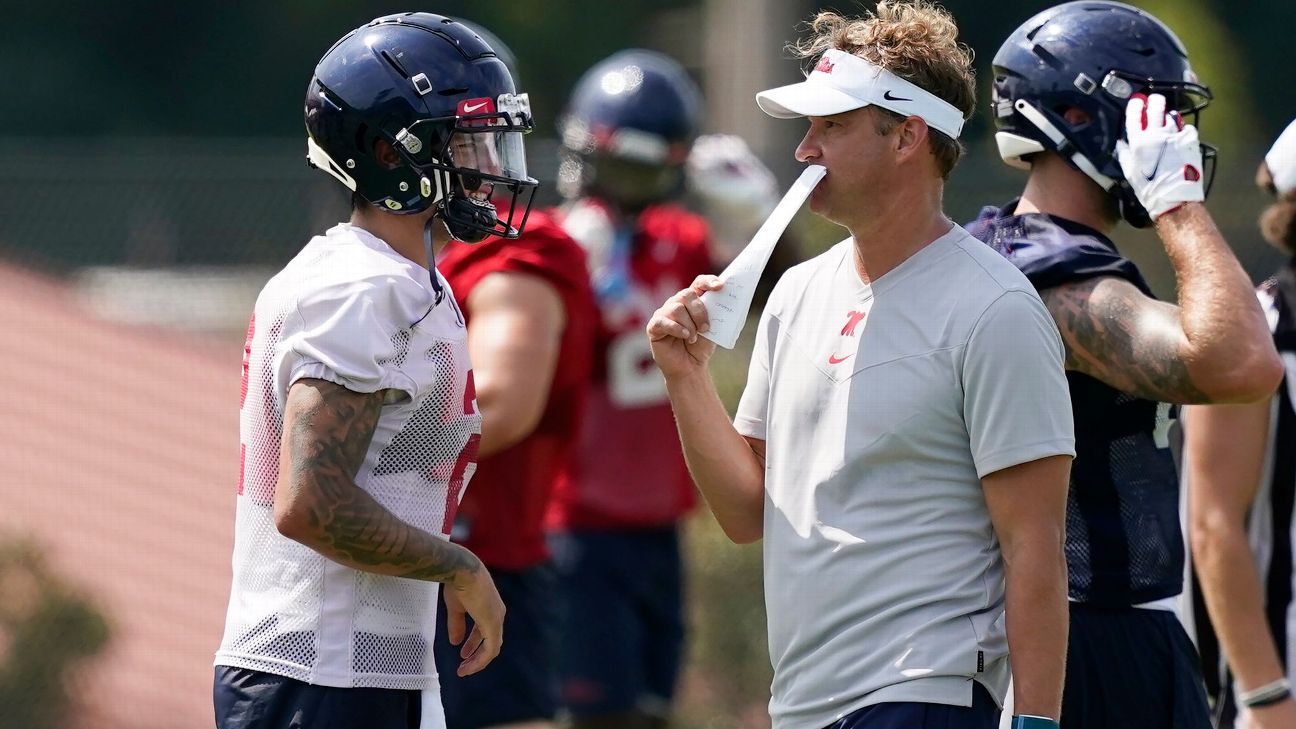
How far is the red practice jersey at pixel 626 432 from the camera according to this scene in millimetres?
6543

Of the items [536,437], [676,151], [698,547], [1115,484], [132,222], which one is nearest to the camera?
[1115,484]

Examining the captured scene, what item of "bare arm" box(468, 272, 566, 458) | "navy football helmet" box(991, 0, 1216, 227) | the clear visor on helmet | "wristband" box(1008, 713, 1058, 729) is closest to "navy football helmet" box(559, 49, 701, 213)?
"bare arm" box(468, 272, 566, 458)

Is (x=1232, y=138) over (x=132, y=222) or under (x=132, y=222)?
under

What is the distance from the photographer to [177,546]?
A: 9.19 m

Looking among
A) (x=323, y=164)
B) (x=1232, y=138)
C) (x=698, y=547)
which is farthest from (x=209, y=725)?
(x=1232, y=138)

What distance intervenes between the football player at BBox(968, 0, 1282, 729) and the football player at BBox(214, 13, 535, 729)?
115cm

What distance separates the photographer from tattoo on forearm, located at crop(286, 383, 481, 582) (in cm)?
306

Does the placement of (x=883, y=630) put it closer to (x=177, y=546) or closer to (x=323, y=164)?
(x=323, y=164)

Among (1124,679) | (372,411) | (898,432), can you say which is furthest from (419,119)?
(1124,679)

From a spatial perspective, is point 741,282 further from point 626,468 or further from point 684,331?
point 626,468

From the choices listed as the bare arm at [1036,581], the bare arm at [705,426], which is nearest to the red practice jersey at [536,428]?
the bare arm at [705,426]

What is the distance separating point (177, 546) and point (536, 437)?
181 inches

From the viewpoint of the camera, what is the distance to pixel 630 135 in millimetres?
6879

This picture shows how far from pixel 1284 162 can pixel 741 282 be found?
5.87 ft
